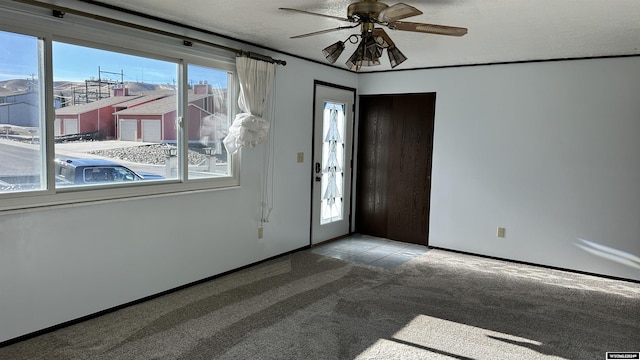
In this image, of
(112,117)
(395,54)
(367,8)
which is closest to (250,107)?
(112,117)

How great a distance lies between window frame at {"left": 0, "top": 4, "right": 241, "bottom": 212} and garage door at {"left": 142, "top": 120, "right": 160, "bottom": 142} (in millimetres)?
196

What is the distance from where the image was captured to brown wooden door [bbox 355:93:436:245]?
548 cm

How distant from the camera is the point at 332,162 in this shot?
18.5 feet

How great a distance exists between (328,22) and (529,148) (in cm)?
272

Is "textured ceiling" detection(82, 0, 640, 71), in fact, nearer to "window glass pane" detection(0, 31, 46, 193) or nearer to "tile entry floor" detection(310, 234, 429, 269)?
"window glass pane" detection(0, 31, 46, 193)

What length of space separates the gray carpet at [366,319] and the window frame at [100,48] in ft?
2.85

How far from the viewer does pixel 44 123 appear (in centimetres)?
286

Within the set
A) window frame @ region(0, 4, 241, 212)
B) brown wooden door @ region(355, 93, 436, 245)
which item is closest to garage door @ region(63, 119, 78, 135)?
window frame @ region(0, 4, 241, 212)

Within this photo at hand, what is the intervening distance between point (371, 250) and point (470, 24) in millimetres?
2819

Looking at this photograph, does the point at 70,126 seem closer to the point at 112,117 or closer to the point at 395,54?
the point at 112,117

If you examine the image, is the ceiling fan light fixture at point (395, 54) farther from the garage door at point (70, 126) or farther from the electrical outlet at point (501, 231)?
the electrical outlet at point (501, 231)

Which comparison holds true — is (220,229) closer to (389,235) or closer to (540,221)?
(389,235)

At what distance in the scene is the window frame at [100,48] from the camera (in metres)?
2.72

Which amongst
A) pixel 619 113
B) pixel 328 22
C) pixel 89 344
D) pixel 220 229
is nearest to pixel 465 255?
pixel 619 113
